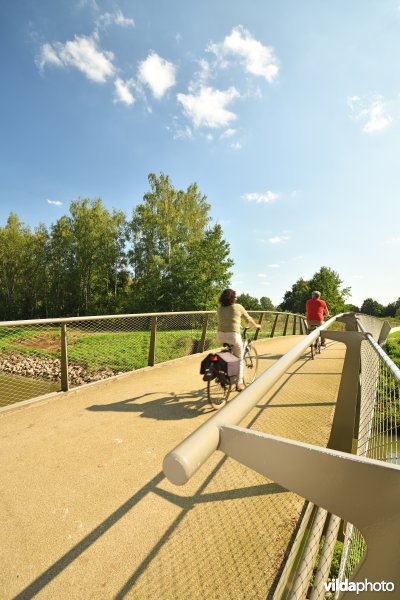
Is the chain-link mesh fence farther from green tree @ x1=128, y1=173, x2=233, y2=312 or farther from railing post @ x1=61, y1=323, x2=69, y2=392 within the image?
green tree @ x1=128, y1=173, x2=233, y2=312

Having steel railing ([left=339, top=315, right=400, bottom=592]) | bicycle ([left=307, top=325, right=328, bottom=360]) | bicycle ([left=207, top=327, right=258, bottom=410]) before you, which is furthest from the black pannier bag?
bicycle ([left=307, top=325, right=328, bottom=360])

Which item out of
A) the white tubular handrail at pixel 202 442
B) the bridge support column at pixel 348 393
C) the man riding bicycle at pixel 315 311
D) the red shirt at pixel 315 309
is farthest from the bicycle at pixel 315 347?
the white tubular handrail at pixel 202 442

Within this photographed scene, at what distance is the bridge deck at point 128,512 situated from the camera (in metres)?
2.04

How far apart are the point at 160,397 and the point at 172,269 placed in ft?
88.4

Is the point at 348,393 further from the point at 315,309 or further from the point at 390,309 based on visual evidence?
the point at 390,309

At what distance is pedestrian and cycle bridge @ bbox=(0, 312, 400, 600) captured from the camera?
798 millimetres

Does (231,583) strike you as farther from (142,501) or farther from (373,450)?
(373,450)

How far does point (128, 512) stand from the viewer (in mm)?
2607

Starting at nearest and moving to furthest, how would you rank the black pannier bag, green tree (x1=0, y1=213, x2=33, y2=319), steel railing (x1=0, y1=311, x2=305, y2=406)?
1. the black pannier bag
2. steel railing (x1=0, y1=311, x2=305, y2=406)
3. green tree (x1=0, y1=213, x2=33, y2=319)

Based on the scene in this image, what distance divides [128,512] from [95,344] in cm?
942

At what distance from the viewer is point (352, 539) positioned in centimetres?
200

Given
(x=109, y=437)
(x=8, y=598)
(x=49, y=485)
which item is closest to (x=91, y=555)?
(x=8, y=598)

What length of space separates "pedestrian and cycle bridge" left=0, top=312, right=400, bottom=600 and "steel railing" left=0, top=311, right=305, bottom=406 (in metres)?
2.08
